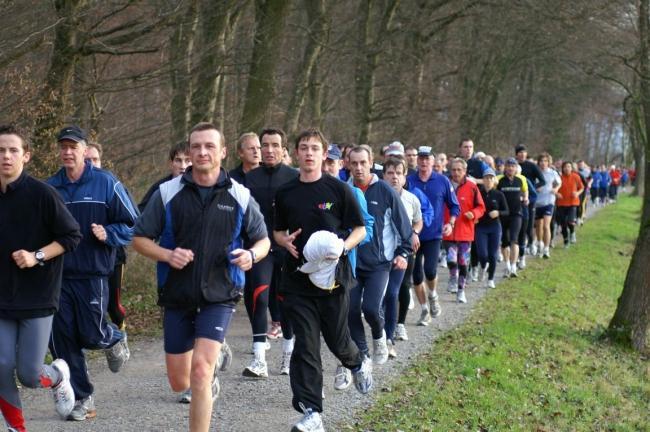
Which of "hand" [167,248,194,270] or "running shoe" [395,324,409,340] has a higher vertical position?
"hand" [167,248,194,270]

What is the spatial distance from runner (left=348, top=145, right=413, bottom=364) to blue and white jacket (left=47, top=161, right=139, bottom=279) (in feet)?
7.54

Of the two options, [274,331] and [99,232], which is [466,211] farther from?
[99,232]

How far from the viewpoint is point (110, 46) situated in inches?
429

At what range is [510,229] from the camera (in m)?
16.4

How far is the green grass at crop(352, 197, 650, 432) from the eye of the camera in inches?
301

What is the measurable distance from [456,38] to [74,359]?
27.2 m

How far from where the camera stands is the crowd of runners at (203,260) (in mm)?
5723

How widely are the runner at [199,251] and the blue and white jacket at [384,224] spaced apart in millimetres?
2608

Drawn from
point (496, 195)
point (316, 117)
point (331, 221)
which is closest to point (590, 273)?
point (496, 195)

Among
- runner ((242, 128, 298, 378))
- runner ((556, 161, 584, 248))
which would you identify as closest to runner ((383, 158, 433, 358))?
runner ((242, 128, 298, 378))

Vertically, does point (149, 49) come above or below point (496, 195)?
above

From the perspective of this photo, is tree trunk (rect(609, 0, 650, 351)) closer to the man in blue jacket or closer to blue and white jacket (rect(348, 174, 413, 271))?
blue and white jacket (rect(348, 174, 413, 271))

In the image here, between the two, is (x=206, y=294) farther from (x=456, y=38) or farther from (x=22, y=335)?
(x=456, y=38)

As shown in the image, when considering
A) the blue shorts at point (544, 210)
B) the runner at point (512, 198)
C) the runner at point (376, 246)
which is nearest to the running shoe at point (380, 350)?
the runner at point (376, 246)
